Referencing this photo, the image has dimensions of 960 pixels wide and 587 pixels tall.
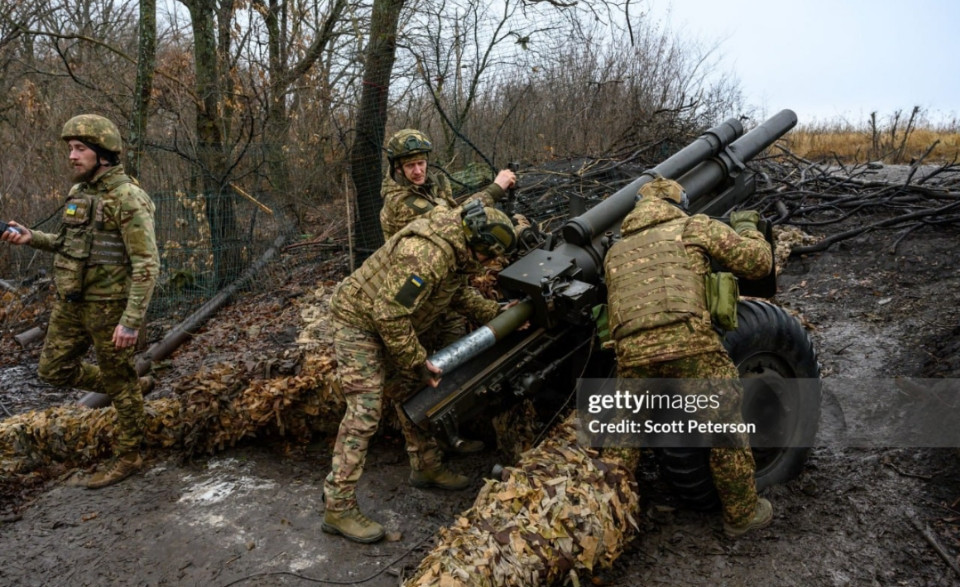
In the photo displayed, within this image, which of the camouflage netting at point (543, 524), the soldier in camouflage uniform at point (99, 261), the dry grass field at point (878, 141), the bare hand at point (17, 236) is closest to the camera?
the camouflage netting at point (543, 524)

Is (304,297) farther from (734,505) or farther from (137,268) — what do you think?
(734,505)

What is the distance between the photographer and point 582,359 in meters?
3.68

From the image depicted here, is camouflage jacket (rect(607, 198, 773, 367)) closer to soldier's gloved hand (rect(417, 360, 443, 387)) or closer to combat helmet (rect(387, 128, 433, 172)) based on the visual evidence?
soldier's gloved hand (rect(417, 360, 443, 387))

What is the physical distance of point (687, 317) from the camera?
2.89 m

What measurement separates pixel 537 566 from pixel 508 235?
1.47m

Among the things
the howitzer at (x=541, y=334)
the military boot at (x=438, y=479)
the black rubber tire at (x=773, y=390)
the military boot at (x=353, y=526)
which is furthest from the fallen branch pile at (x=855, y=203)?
the military boot at (x=353, y=526)

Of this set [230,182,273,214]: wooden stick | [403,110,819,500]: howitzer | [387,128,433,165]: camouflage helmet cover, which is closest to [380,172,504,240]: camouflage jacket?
[387,128,433,165]: camouflage helmet cover

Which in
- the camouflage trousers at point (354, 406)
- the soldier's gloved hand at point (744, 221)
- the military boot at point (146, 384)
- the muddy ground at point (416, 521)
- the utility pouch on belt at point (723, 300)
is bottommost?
the muddy ground at point (416, 521)

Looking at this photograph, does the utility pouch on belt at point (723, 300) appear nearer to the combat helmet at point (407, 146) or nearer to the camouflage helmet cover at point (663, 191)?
the camouflage helmet cover at point (663, 191)

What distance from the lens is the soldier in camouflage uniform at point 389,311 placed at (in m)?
3.08

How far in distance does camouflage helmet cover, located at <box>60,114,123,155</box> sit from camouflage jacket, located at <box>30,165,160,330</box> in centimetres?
15

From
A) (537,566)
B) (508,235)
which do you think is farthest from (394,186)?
(537,566)

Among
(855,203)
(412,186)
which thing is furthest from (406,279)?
(855,203)

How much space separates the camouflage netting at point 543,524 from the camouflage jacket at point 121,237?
7.71ft
